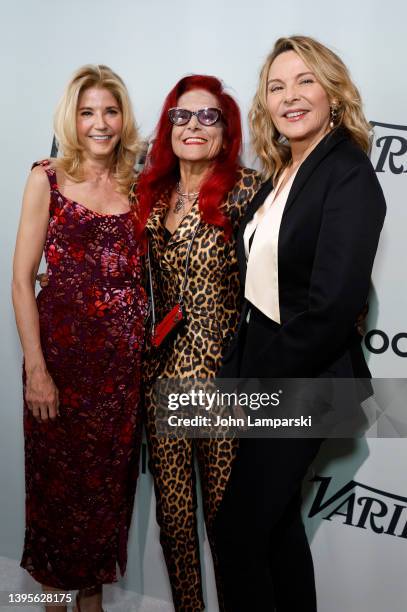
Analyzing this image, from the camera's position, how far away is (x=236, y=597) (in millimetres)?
2062

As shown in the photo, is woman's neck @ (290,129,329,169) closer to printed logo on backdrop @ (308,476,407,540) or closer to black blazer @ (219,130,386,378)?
black blazer @ (219,130,386,378)

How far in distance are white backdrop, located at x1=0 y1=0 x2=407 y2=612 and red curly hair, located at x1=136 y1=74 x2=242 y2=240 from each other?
199 mm

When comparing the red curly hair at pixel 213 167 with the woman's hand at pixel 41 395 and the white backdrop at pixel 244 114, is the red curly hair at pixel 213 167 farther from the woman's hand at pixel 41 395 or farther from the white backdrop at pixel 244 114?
the woman's hand at pixel 41 395

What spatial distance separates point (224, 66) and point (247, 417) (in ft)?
4.34

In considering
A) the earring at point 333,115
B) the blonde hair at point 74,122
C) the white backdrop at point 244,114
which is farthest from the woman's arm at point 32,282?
the earring at point 333,115

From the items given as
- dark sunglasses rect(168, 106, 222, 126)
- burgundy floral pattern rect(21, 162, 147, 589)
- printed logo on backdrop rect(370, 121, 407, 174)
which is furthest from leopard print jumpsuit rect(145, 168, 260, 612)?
printed logo on backdrop rect(370, 121, 407, 174)

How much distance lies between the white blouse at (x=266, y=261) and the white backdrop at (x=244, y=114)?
1.72ft

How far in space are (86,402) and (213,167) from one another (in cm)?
97

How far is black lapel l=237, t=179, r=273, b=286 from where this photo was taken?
2.11 m

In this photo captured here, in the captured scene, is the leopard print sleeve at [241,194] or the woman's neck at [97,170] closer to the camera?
the leopard print sleeve at [241,194]

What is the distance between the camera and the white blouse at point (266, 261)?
194 centimetres

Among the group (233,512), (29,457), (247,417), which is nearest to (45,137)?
(29,457)

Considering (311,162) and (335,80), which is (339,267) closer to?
(311,162)

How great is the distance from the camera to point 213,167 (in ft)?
7.61
